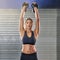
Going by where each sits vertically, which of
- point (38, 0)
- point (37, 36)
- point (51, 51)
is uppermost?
point (38, 0)

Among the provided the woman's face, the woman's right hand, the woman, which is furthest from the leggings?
the woman's right hand

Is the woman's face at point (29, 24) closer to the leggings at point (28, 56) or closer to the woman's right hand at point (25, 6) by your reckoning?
the woman's right hand at point (25, 6)

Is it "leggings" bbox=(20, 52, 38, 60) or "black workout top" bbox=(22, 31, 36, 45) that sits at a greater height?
"black workout top" bbox=(22, 31, 36, 45)

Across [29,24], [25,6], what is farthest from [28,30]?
[25,6]

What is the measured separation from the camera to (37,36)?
108cm

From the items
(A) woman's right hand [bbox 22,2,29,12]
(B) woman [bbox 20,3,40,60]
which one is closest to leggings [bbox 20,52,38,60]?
(B) woman [bbox 20,3,40,60]

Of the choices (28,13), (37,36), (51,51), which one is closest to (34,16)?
(28,13)

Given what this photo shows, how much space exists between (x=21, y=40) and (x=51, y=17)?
299 millimetres

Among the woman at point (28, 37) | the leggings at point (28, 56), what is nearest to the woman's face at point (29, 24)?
the woman at point (28, 37)

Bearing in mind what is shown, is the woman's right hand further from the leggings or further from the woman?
the leggings

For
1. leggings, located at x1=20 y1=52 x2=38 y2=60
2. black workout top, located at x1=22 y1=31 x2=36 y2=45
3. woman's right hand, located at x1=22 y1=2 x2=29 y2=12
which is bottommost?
leggings, located at x1=20 y1=52 x2=38 y2=60

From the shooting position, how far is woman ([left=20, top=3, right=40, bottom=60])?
1.07 meters

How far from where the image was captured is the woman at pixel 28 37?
107cm

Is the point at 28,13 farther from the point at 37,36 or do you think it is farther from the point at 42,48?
the point at 42,48
